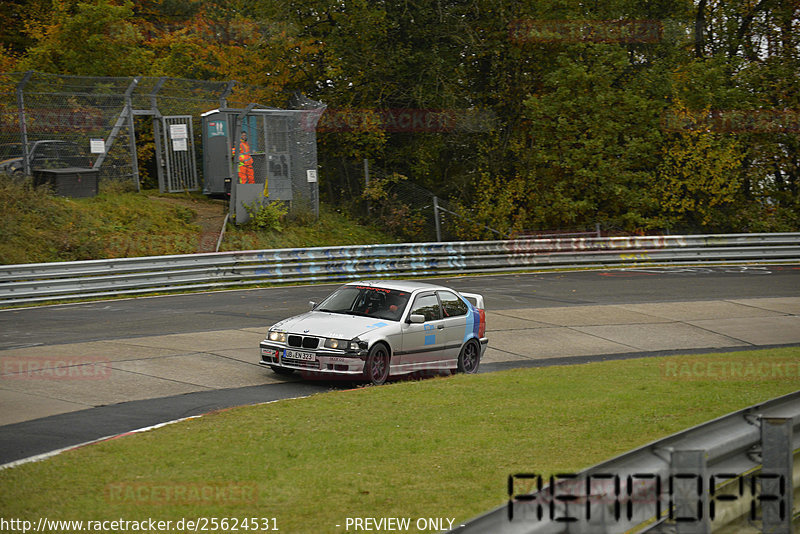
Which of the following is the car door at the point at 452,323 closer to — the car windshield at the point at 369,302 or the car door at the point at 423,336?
the car door at the point at 423,336

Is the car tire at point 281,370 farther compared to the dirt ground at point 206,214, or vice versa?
the dirt ground at point 206,214

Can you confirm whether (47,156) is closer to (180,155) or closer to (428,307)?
(180,155)

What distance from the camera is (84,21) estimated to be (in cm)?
3291

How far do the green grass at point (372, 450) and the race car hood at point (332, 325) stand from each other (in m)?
1.03

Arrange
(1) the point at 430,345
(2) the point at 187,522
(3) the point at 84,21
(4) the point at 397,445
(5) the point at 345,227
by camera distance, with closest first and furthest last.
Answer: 1. (2) the point at 187,522
2. (4) the point at 397,445
3. (1) the point at 430,345
4. (5) the point at 345,227
5. (3) the point at 84,21

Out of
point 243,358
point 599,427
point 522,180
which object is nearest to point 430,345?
point 243,358

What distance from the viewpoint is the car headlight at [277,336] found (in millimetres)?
12258

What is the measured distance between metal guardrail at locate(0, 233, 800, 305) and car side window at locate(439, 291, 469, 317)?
33.3 ft

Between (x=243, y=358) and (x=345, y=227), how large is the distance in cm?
1672

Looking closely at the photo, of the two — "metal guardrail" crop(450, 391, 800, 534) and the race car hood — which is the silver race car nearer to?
the race car hood

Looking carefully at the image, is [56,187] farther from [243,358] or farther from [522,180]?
[522,180]

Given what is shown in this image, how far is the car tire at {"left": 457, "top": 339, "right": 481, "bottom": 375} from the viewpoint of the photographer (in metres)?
13.5

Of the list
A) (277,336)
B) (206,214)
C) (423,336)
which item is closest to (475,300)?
(423,336)

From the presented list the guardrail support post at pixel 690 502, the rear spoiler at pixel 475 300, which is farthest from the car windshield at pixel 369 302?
the guardrail support post at pixel 690 502
